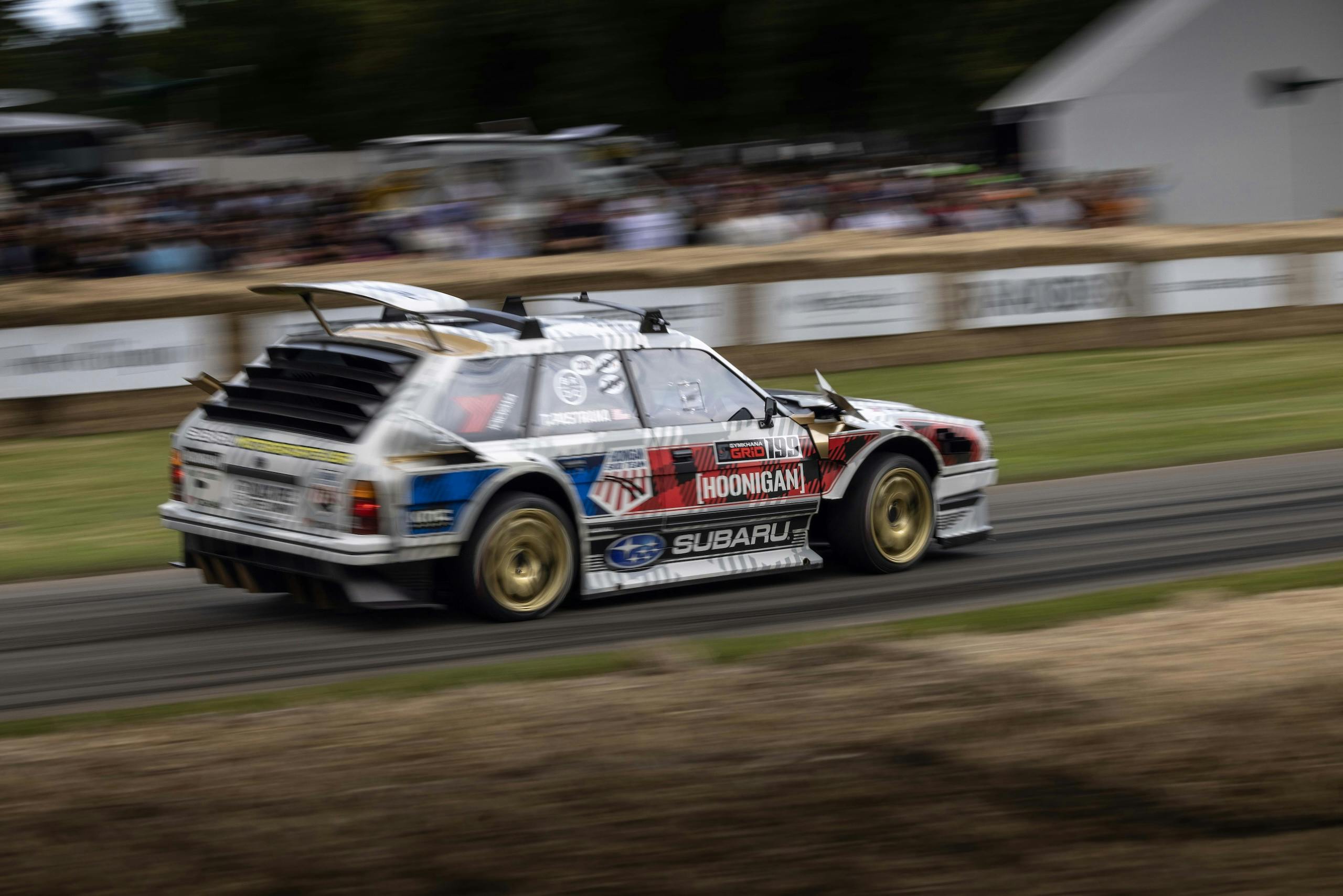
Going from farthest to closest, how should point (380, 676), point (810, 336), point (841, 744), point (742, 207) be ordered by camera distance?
point (742, 207) → point (810, 336) → point (380, 676) → point (841, 744)

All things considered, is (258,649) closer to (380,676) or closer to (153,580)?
(380,676)

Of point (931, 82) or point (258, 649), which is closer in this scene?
point (258, 649)

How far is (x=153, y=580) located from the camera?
30.7 feet

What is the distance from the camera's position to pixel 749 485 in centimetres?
846

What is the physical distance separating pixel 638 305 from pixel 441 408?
917 cm

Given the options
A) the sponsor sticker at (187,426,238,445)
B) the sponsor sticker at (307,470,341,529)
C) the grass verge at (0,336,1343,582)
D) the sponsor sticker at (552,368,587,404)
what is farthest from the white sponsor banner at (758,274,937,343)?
the sponsor sticker at (307,470,341,529)

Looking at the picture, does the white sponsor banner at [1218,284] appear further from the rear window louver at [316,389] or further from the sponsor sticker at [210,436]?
the sponsor sticker at [210,436]

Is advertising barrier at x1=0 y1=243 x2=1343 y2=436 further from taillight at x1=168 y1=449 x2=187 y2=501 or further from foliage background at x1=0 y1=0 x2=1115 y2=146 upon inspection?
foliage background at x1=0 y1=0 x2=1115 y2=146

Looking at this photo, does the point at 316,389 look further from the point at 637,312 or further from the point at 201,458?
the point at 637,312

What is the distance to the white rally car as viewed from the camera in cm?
727

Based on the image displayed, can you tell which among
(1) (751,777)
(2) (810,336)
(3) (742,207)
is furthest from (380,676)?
(3) (742,207)

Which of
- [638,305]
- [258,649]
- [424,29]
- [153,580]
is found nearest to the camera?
[258,649]

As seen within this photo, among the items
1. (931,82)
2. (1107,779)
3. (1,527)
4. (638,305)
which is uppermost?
(931,82)

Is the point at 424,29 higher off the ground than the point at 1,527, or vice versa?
the point at 424,29
